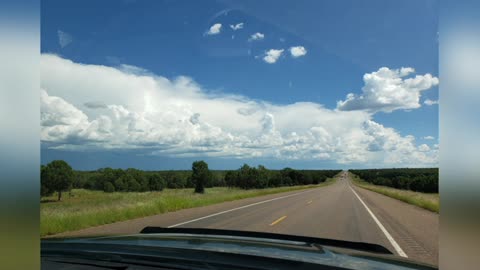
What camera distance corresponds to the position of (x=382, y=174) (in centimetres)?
16488

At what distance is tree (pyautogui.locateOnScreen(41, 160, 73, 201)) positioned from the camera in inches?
2803

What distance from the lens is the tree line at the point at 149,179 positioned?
241 feet

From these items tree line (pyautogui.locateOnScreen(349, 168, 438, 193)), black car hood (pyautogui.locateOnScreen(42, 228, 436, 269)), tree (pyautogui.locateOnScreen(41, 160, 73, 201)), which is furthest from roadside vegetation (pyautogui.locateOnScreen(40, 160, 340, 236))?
tree line (pyautogui.locateOnScreen(349, 168, 438, 193))

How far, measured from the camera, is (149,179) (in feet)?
373

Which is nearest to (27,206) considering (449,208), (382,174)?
(449,208)

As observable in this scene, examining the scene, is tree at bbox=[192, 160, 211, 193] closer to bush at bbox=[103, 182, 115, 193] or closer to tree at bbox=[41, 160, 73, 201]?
bush at bbox=[103, 182, 115, 193]

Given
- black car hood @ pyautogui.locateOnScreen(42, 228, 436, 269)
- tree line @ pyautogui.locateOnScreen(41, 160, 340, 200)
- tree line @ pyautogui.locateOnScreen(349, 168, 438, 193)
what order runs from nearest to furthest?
black car hood @ pyautogui.locateOnScreen(42, 228, 436, 269) < tree line @ pyautogui.locateOnScreen(41, 160, 340, 200) < tree line @ pyautogui.locateOnScreen(349, 168, 438, 193)

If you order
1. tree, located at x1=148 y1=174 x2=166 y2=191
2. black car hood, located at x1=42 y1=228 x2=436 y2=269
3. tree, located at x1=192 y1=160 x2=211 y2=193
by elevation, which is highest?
black car hood, located at x1=42 y1=228 x2=436 y2=269

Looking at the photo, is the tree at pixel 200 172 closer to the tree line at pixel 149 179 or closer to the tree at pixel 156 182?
the tree line at pixel 149 179

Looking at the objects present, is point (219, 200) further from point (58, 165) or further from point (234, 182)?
point (234, 182)

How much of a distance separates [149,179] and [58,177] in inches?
A: 1630

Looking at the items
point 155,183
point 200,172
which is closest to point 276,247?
point 200,172

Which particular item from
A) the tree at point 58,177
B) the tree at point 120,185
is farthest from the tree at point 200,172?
the tree at point 58,177

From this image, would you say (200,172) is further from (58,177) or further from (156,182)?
(156,182)
